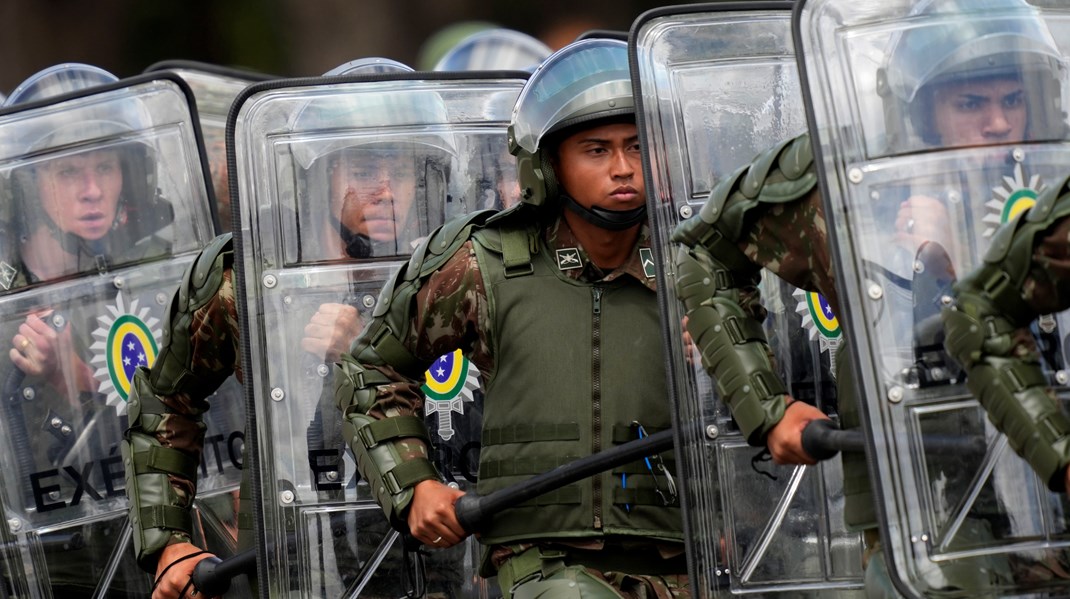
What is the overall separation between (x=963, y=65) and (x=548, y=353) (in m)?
1.36

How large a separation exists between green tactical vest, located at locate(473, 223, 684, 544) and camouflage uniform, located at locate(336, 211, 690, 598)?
0.02 m

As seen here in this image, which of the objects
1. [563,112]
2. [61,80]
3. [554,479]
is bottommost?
[554,479]

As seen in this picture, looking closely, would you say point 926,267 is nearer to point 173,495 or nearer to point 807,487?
point 807,487

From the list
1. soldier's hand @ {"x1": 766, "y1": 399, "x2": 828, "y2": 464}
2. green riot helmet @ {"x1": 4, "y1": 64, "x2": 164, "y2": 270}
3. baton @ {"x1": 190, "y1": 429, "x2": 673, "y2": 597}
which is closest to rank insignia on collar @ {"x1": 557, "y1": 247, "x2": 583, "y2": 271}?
baton @ {"x1": 190, "y1": 429, "x2": 673, "y2": 597}

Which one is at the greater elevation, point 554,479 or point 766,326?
point 766,326

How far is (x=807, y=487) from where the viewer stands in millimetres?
5387

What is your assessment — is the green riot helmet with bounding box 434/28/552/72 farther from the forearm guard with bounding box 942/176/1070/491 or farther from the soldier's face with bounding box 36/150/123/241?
the forearm guard with bounding box 942/176/1070/491

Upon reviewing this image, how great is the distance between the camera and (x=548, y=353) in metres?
5.25

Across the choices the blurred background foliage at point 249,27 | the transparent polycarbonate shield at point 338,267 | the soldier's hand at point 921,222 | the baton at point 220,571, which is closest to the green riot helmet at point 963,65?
the soldier's hand at point 921,222

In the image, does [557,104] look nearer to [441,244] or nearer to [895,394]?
[441,244]

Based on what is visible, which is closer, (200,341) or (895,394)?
(895,394)

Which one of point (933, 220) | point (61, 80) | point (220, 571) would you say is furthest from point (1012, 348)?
Result: point (61, 80)

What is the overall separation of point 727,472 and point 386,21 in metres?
13.7

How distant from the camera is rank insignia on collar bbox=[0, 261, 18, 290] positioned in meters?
6.54
